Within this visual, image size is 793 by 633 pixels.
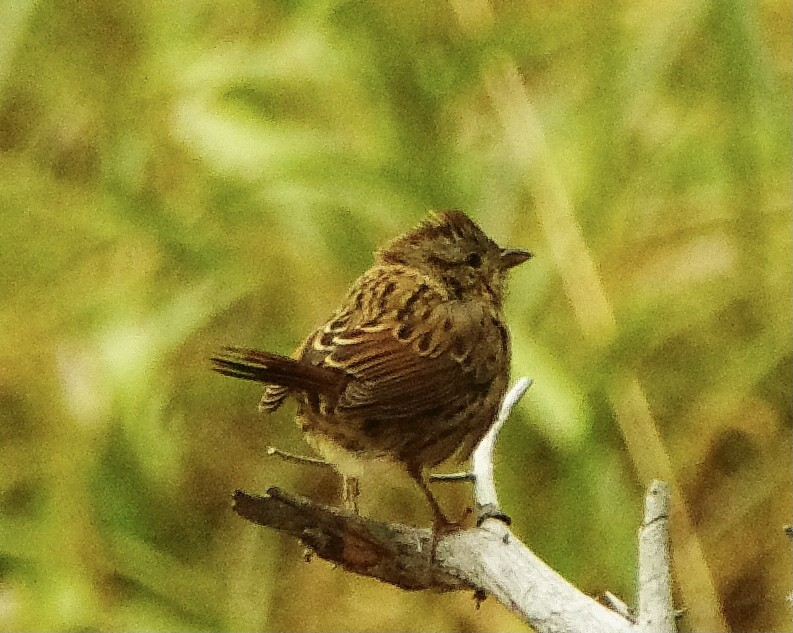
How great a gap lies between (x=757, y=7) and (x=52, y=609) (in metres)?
1.01

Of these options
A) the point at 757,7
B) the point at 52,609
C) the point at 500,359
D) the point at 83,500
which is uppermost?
the point at 757,7

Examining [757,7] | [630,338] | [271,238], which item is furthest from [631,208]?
[271,238]

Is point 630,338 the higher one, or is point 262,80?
point 262,80

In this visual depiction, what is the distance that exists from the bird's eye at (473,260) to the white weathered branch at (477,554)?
14 cm

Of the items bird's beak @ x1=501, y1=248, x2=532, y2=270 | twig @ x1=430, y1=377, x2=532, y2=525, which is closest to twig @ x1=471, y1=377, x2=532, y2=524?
twig @ x1=430, y1=377, x2=532, y2=525

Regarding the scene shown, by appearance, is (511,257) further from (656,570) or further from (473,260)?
(656,570)

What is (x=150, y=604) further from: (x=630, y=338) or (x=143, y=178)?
(x=630, y=338)

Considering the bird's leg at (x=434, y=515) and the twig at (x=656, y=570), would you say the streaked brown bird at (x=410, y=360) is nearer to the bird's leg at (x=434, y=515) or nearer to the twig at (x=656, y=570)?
the bird's leg at (x=434, y=515)

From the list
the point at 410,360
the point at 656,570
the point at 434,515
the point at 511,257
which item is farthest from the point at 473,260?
the point at 656,570

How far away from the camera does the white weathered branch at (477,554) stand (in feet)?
3.03

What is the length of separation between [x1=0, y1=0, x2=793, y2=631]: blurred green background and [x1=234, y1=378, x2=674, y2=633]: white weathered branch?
58 millimetres

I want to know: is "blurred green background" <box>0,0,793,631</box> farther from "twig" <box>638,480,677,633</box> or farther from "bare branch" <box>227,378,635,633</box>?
"twig" <box>638,480,677,633</box>

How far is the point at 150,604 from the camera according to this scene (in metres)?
1.13

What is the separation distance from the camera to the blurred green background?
1118 mm
